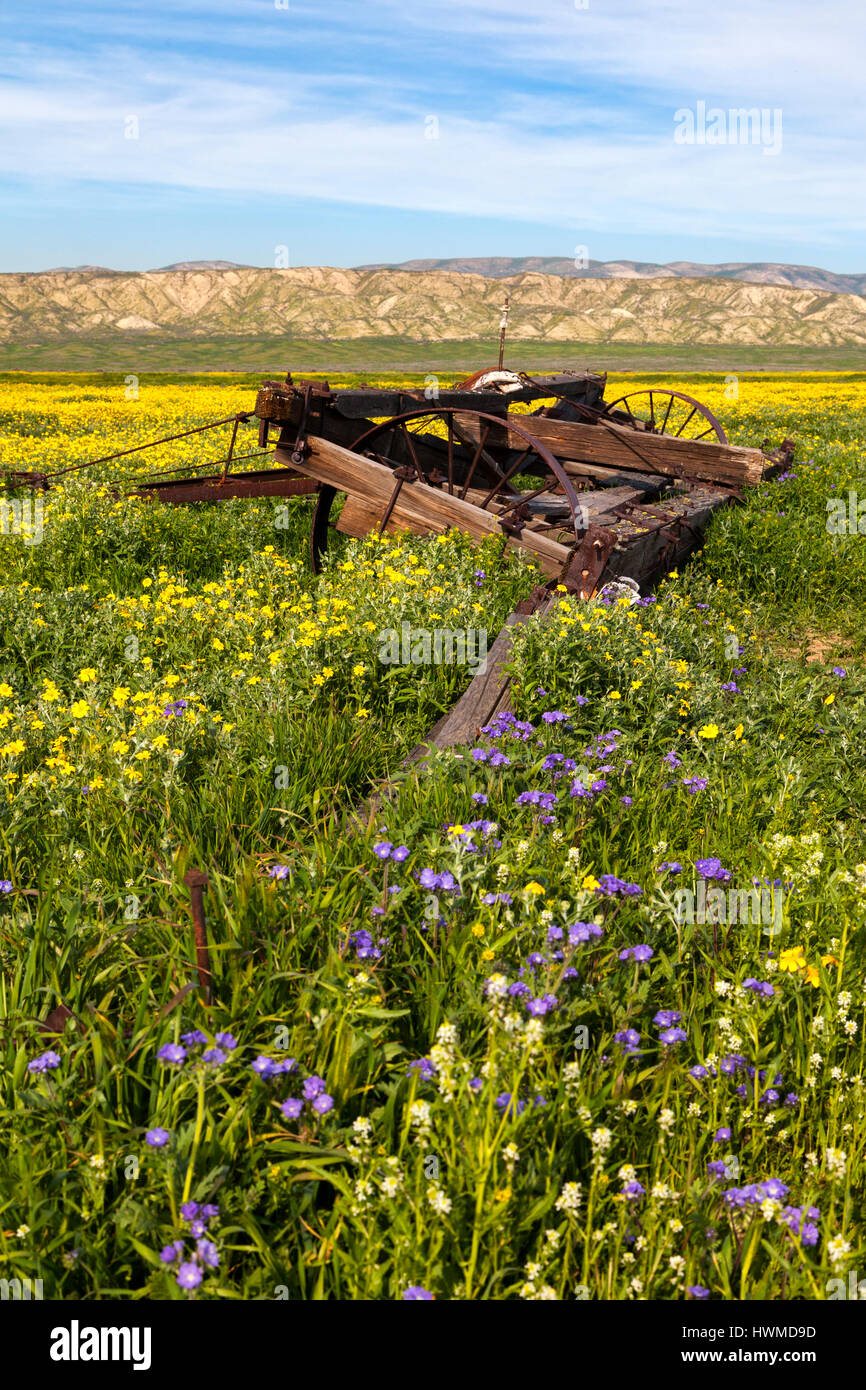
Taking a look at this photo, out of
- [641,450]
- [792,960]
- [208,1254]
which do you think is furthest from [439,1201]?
[641,450]

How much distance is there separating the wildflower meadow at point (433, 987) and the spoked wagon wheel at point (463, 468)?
3201 millimetres

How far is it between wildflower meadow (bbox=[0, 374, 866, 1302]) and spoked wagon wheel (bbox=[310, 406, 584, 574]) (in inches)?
126

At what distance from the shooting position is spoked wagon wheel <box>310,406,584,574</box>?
8.42m

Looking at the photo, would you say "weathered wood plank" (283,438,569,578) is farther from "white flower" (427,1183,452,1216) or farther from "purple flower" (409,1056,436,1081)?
"white flower" (427,1183,452,1216)

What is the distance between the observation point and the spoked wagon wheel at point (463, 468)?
27.6 ft

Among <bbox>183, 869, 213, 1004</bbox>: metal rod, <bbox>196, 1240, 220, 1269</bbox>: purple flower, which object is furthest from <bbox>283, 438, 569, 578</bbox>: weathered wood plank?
<bbox>196, 1240, 220, 1269</bbox>: purple flower

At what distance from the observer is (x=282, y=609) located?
7.20 m

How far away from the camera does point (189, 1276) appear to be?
1.75 meters

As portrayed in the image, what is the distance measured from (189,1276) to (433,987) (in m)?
1.09

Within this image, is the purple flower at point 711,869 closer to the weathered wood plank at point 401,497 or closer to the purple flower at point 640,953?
the purple flower at point 640,953

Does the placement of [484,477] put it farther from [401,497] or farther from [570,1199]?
[570,1199]
